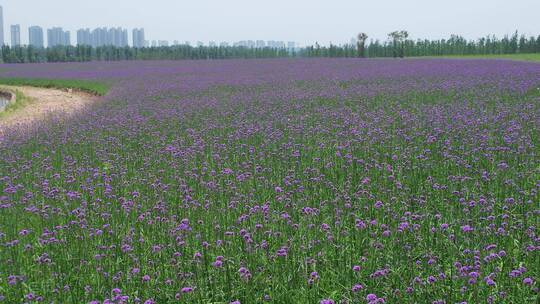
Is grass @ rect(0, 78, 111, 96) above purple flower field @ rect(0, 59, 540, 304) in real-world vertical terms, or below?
above

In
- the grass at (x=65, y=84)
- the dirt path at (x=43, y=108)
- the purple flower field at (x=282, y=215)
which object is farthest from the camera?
the grass at (x=65, y=84)

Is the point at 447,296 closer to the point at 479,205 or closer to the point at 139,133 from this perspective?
the point at 479,205

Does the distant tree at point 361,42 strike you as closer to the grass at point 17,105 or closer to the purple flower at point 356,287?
the grass at point 17,105

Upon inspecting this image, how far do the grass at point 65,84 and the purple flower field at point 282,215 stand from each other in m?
15.9

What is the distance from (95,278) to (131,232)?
85 centimetres

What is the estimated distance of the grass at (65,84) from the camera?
2583 centimetres

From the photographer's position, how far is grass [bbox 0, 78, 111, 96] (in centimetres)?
2583

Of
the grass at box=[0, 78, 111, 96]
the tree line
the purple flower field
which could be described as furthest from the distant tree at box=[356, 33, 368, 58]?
the purple flower field

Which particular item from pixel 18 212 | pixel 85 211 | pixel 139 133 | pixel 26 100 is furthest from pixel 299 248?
pixel 26 100

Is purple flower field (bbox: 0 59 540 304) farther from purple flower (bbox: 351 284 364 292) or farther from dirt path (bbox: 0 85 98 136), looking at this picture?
dirt path (bbox: 0 85 98 136)

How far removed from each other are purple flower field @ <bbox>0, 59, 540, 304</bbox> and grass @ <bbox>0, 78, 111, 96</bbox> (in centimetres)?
1587

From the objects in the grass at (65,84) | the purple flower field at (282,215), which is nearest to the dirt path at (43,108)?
the grass at (65,84)

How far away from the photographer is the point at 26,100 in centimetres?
2262

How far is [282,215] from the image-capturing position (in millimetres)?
4707
